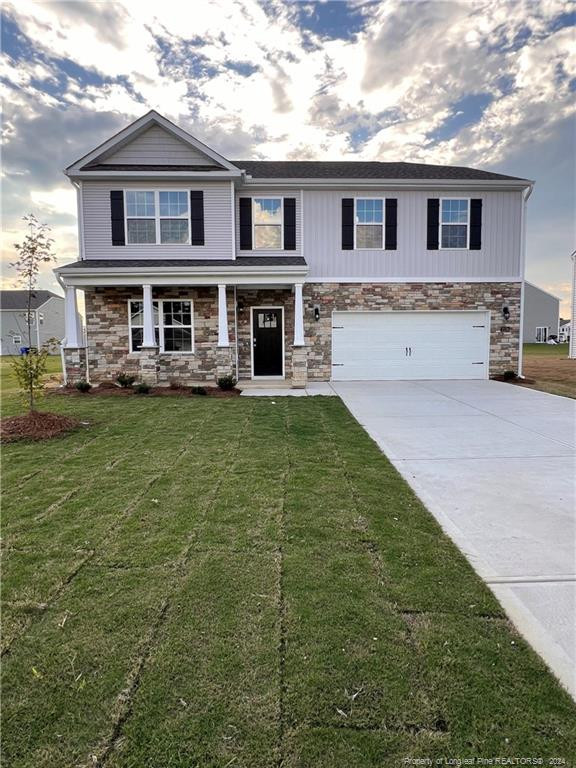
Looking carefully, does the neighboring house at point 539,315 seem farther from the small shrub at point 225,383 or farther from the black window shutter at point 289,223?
the small shrub at point 225,383

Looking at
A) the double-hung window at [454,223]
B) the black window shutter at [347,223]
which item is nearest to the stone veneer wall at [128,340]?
the black window shutter at [347,223]

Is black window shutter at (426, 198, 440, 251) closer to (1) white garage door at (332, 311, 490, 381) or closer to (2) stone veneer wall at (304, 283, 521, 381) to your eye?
(2) stone veneer wall at (304, 283, 521, 381)

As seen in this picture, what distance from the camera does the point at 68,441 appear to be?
6.53m

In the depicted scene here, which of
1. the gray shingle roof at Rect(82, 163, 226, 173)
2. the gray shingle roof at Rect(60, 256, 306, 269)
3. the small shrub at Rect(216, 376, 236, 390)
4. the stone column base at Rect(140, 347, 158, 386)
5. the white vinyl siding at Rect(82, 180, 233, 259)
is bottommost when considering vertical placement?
the small shrub at Rect(216, 376, 236, 390)

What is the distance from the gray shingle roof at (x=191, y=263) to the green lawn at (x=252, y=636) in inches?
338

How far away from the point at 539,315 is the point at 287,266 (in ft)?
127

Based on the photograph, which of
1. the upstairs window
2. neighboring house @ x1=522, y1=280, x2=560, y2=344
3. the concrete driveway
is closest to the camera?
the concrete driveway

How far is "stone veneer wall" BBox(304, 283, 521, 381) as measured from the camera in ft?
43.7

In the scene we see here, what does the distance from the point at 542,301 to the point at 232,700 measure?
48.3 meters

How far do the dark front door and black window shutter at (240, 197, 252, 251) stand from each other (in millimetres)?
1938

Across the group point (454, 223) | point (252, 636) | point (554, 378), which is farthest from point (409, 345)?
point (252, 636)

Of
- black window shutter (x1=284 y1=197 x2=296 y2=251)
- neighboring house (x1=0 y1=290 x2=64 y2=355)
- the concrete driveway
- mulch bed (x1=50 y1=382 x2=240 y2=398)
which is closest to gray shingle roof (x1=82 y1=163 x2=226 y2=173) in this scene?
black window shutter (x1=284 y1=197 x2=296 y2=251)

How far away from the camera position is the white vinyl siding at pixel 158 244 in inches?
496

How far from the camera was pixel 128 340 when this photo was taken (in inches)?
519
